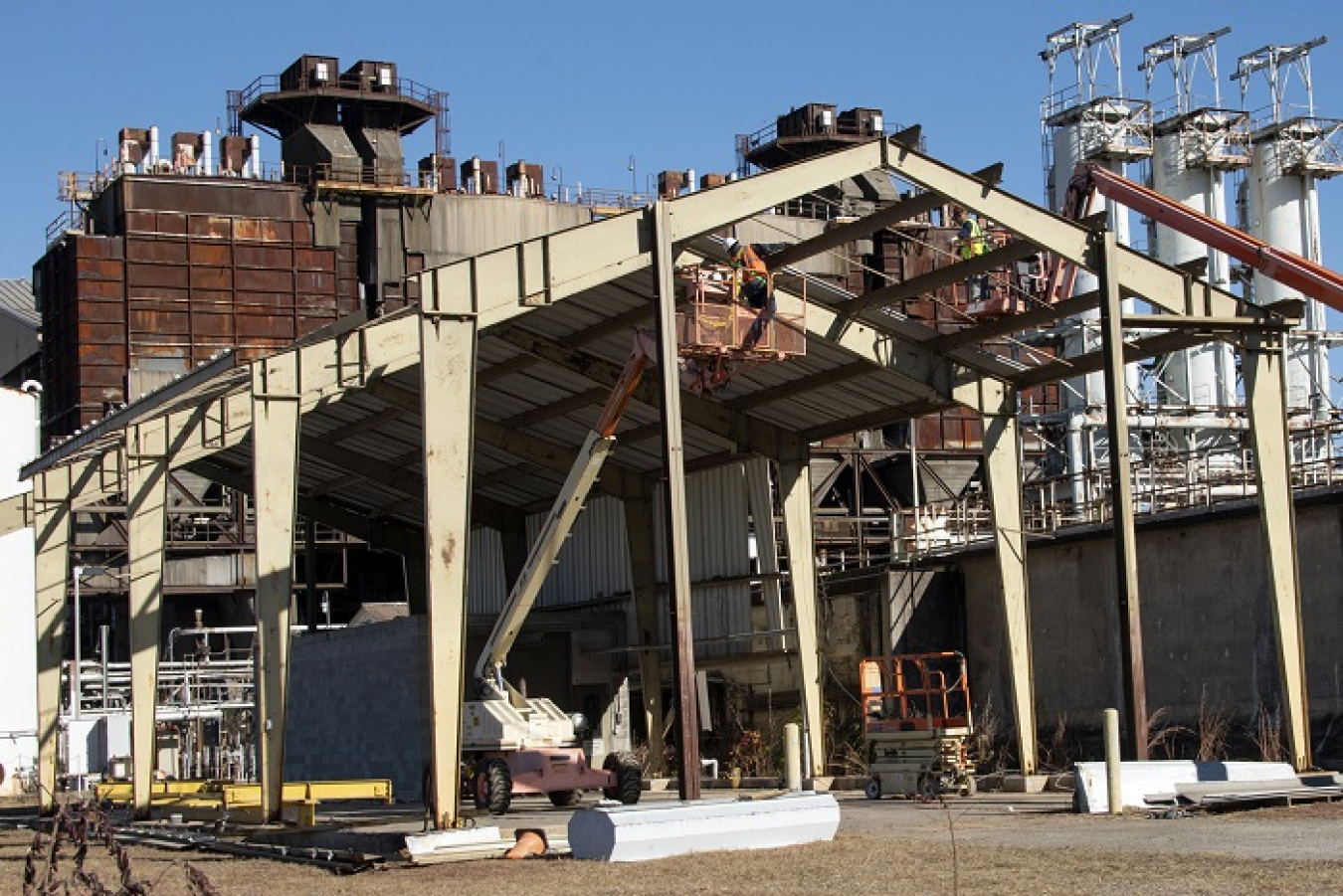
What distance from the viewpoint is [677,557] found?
21750mm

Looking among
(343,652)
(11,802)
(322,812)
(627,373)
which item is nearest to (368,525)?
(343,652)

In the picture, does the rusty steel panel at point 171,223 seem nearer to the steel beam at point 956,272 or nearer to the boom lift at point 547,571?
the boom lift at point 547,571

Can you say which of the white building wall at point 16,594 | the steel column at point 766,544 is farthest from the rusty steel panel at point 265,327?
the steel column at point 766,544

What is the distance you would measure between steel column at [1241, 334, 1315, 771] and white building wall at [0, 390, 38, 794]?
115 ft

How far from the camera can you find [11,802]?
4509 centimetres

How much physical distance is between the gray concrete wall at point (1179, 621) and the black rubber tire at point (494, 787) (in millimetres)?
11436

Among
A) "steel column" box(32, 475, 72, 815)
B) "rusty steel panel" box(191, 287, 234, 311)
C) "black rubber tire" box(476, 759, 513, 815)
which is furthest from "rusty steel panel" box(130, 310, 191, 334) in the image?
"black rubber tire" box(476, 759, 513, 815)

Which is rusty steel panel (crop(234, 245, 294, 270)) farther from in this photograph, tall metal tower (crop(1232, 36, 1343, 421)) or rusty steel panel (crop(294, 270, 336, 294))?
tall metal tower (crop(1232, 36, 1343, 421))

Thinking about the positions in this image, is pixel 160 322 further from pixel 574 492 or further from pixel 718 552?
pixel 574 492

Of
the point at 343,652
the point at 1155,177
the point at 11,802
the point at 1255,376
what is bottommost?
the point at 11,802

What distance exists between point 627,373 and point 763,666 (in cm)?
1197

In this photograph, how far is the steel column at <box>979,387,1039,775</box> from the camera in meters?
31.4

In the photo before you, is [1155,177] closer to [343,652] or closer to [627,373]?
[343,652]

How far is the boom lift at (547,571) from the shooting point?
28031mm
